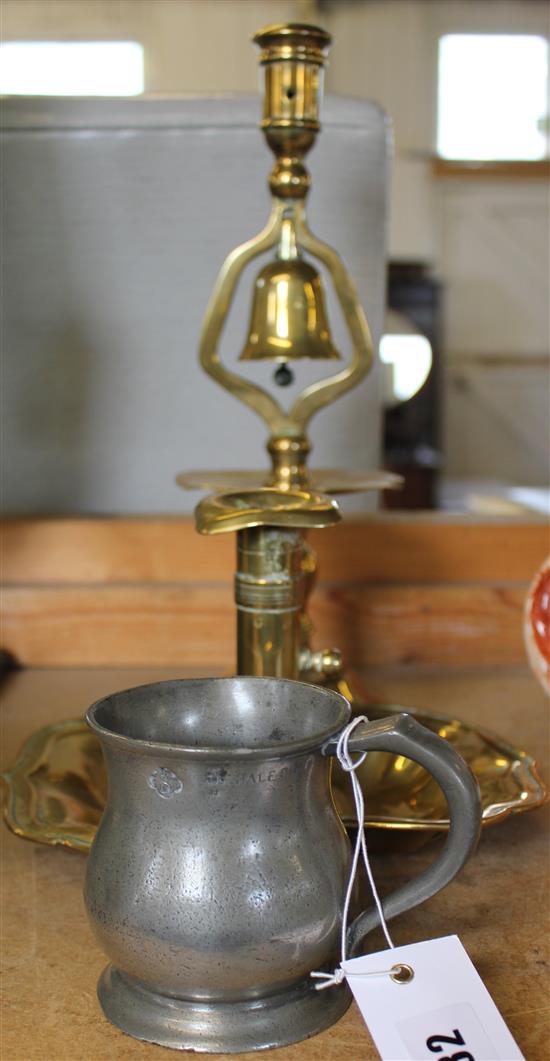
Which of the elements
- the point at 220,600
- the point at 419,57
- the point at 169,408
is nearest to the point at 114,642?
the point at 220,600

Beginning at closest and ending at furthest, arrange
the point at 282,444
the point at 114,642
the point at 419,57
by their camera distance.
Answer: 1. the point at 282,444
2. the point at 114,642
3. the point at 419,57

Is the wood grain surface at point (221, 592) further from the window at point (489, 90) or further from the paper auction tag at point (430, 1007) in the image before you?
the window at point (489, 90)

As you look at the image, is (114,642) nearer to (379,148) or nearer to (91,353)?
(91,353)

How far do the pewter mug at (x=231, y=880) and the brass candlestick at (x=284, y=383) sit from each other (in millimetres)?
186

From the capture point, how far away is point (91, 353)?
2.98 ft

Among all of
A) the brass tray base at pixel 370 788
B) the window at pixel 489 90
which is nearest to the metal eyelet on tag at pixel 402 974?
the brass tray base at pixel 370 788

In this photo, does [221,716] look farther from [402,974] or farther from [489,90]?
[489,90]

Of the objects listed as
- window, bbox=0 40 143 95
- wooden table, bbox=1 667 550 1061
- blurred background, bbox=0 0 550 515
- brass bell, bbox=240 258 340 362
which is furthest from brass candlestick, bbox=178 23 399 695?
window, bbox=0 40 143 95

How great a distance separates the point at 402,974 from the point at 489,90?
4.62m

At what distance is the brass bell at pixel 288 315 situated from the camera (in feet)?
2.03

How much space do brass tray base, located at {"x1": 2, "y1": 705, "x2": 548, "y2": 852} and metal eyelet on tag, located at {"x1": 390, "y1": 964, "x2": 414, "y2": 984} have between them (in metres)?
0.11

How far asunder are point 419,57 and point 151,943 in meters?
4.55

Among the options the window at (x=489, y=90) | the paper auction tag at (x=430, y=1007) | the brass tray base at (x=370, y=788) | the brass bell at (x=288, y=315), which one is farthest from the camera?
the window at (x=489, y=90)

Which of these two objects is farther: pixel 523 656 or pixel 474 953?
pixel 523 656
